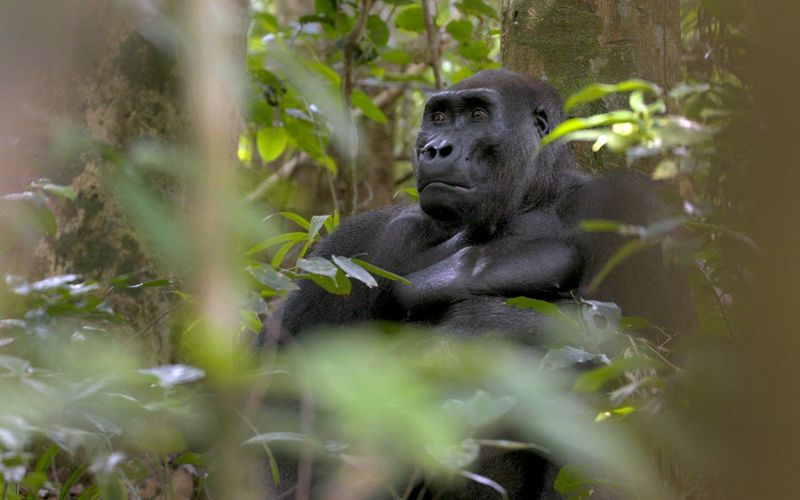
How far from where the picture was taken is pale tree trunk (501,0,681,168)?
3750 millimetres

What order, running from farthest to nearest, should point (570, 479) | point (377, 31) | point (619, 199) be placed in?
→ 1. point (377, 31)
2. point (619, 199)
3. point (570, 479)

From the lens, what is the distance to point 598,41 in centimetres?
382

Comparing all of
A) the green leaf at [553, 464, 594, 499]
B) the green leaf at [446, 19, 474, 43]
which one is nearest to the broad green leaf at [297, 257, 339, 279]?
the green leaf at [553, 464, 594, 499]

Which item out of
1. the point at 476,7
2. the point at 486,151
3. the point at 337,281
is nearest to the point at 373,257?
the point at 486,151

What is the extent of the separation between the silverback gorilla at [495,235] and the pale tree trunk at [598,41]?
151 mm

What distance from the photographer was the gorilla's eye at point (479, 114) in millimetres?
3697

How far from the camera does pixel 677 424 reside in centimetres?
170

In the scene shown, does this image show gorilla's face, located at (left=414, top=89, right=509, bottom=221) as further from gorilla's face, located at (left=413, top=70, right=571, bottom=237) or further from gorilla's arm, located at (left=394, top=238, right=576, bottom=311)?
gorilla's arm, located at (left=394, top=238, right=576, bottom=311)

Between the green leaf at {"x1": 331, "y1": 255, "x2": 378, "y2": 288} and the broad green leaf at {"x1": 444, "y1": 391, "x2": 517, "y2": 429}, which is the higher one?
the broad green leaf at {"x1": 444, "y1": 391, "x2": 517, "y2": 429}

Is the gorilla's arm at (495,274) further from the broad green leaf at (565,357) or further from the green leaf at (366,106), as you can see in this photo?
the green leaf at (366,106)

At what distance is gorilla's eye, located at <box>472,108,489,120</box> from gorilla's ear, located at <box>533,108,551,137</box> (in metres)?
0.20

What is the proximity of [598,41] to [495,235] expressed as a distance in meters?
0.85

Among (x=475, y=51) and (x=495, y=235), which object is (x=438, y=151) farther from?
(x=475, y=51)

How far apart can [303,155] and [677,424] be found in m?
6.01
